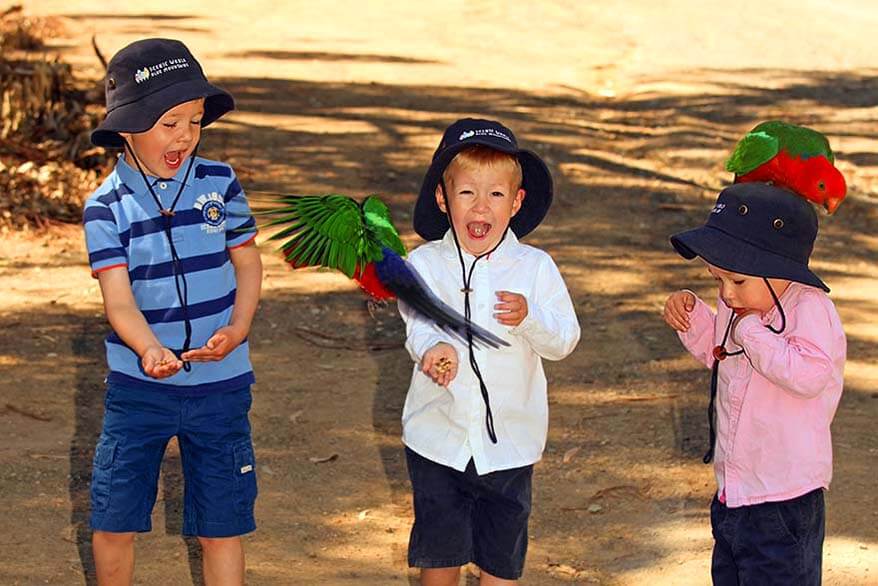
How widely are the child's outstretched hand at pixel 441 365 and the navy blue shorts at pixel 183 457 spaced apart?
2.10ft

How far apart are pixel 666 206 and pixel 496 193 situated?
5.64 meters

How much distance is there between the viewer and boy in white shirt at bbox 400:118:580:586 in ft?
12.0

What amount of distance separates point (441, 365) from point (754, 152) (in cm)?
95

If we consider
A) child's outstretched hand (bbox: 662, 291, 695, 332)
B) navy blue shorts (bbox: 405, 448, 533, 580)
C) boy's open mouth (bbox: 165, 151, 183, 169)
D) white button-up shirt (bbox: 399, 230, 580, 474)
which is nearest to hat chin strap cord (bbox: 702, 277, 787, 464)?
child's outstretched hand (bbox: 662, 291, 695, 332)

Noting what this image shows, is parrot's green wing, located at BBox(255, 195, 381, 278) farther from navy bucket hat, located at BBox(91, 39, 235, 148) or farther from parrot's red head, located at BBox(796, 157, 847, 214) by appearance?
parrot's red head, located at BBox(796, 157, 847, 214)

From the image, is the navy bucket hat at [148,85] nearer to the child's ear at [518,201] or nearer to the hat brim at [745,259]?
the child's ear at [518,201]

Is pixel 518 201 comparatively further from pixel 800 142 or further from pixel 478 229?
pixel 800 142

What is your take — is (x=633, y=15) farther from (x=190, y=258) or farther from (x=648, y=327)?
(x=190, y=258)

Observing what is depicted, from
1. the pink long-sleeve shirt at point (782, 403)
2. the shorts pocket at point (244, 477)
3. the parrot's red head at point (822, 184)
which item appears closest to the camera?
the pink long-sleeve shirt at point (782, 403)

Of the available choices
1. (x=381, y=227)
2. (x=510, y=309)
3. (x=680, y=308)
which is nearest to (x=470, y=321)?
(x=510, y=309)

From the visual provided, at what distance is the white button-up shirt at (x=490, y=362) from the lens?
3.69m

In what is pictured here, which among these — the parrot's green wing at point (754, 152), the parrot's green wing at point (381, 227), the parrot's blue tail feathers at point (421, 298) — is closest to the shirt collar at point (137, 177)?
the parrot's green wing at point (381, 227)

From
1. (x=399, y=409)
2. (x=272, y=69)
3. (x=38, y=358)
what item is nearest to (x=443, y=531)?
(x=399, y=409)

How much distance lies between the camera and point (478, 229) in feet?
12.0
